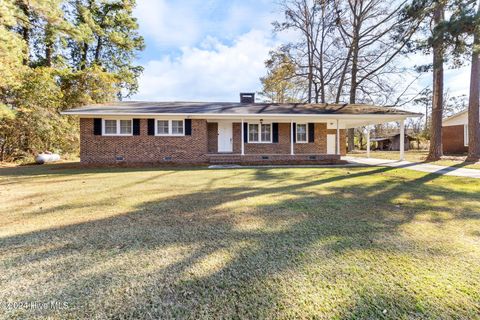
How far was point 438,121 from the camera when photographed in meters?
13.6

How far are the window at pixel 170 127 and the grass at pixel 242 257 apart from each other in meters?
7.77

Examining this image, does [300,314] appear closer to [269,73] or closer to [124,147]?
[124,147]

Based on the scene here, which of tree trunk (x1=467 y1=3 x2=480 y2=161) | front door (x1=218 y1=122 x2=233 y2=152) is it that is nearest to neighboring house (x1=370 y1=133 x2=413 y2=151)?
tree trunk (x1=467 y1=3 x2=480 y2=161)

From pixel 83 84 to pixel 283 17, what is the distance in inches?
764

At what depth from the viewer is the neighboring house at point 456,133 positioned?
19.9m

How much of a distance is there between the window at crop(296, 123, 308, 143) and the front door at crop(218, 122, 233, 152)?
4.30 m

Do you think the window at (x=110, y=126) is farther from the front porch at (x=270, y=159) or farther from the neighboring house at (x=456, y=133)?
the neighboring house at (x=456, y=133)

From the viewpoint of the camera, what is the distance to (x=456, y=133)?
20.6m

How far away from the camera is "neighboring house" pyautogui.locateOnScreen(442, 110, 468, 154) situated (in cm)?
1990

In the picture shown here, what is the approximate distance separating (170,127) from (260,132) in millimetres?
5358

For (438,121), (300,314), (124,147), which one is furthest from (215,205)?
(438,121)

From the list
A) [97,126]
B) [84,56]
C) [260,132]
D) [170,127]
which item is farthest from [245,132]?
[84,56]

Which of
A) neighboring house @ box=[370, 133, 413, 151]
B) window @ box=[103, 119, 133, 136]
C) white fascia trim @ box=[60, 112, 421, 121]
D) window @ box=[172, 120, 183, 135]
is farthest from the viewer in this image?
neighboring house @ box=[370, 133, 413, 151]

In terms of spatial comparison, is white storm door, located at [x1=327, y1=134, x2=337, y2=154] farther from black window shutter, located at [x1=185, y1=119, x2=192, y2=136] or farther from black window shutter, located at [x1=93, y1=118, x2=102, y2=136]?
black window shutter, located at [x1=93, y1=118, x2=102, y2=136]
